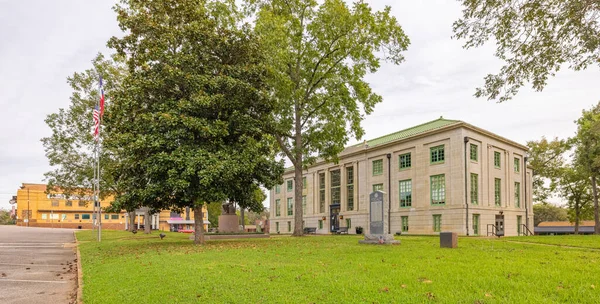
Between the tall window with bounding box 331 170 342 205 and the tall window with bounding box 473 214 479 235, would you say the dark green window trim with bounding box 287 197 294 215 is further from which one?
the tall window with bounding box 473 214 479 235

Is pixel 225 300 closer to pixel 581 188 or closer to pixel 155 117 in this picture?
pixel 155 117

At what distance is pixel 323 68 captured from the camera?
1176 inches

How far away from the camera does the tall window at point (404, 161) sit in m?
40.8

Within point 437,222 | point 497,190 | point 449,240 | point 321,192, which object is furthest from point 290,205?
point 449,240

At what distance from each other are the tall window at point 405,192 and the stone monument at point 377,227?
2065cm

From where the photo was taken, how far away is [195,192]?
68.8 feet

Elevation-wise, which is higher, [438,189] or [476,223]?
[438,189]

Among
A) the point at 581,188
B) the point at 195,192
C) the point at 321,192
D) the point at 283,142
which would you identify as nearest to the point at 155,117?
the point at 195,192

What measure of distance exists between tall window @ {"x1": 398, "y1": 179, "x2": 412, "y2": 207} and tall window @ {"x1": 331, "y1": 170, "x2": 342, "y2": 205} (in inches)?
408

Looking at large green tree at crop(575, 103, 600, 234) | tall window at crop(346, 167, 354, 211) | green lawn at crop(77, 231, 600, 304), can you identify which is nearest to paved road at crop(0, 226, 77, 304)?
green lawn at crop(77, 231, 600, 304)

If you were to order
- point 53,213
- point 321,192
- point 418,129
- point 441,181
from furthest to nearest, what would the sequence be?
point 53,213 → point 321,192 → point 418,129 → point 441,181

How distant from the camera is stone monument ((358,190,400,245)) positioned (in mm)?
18938

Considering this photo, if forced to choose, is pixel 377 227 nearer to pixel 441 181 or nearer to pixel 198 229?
pixel 198 229

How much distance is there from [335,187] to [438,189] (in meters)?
16.1
